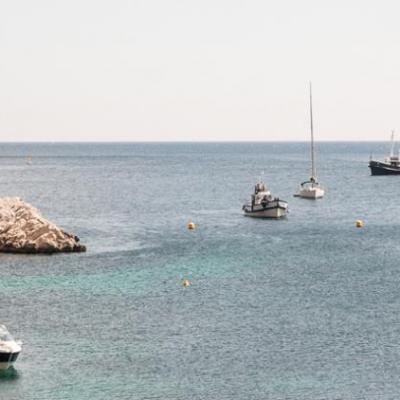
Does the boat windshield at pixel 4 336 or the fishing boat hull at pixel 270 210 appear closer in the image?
the boat windshield at pixel 4 336

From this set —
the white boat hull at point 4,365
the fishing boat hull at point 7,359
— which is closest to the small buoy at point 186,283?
the fishing boat hull at point 7,359

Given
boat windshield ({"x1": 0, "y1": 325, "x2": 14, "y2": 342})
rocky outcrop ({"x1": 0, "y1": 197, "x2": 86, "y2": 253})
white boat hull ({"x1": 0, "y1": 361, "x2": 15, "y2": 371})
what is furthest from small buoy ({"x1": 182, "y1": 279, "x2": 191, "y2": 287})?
white boat hull ({"x1": 0, "y1": 361, "x2": 15, "y2": 371})

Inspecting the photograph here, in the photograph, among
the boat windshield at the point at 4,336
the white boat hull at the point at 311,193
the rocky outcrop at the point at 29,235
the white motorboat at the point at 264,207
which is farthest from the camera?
the white boat hull at the point at 311,193

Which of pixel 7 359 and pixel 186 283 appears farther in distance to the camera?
pixel 186 283

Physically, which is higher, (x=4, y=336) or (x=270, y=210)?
(x=4, y=336)

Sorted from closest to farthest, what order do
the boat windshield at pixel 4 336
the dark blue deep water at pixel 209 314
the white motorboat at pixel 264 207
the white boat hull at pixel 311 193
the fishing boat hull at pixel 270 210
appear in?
the dark blue deep water at pixel 209 314, the boat windshield at pixel 4 336, the fishing boat hull at pixel 270 210, the white motorboat at pixel 264 207, the white boat hull at pixel 311 193

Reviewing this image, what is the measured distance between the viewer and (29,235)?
290 feet

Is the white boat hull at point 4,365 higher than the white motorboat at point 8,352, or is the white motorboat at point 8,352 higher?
the white motorboat at point 8,352

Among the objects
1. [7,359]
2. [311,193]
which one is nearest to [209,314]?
[7,359]

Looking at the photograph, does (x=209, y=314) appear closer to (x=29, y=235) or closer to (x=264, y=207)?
(x=29, y=235)

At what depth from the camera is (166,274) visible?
7888 centimetres

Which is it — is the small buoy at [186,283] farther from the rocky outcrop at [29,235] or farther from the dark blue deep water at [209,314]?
the rocky outcrop at [29,235]

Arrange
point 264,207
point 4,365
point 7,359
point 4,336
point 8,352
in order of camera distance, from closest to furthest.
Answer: point 8,352, point 7,359, point 4,365, point 4,336, point 264,207

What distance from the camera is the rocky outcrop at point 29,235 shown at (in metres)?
87.1
